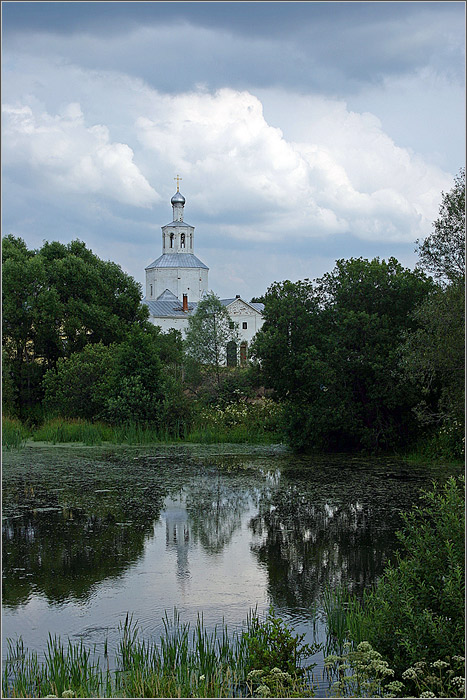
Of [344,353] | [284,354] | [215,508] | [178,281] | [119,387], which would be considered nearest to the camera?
[215,508]

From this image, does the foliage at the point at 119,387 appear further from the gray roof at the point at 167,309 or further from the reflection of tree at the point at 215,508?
the gray roof at the point at 167,309

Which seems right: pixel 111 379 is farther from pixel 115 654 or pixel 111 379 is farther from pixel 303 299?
pixel 115 654

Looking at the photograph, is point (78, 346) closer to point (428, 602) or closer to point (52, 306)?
point (52, 306)

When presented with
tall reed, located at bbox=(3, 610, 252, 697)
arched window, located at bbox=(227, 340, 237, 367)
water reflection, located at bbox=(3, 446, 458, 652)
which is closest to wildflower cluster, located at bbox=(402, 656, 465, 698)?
tall reed, located at bbox=(3, 610, 252, 697)

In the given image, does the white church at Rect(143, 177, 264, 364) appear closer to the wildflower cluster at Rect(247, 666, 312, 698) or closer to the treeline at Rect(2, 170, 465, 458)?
the treeline at Rect(2, 170, 465, 458)

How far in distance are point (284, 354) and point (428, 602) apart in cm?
1140

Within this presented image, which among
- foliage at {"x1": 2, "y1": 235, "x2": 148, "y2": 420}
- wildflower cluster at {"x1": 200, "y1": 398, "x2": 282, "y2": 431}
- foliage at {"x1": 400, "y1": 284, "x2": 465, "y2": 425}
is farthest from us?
foliage at {"x1": 2, "y1": 235, "x2": 148, "y2": 420}

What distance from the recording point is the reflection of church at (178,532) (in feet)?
24.7

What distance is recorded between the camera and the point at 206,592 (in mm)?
6629

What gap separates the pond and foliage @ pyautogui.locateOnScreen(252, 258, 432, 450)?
4.53 ft

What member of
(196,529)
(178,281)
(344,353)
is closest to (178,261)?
(178,281)

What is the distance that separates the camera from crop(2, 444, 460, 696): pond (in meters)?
6.14

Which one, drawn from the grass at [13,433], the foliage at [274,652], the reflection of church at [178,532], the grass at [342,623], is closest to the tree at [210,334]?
the grass at [13,433]

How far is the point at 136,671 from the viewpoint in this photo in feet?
14.9
